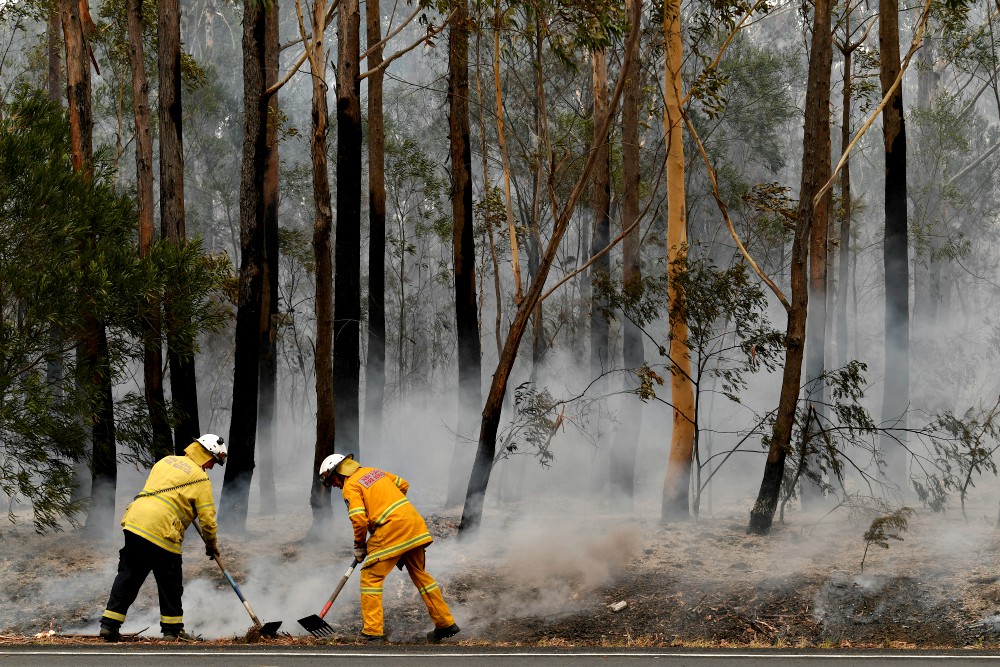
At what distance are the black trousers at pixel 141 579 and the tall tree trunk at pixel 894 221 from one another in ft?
Result: 36.8

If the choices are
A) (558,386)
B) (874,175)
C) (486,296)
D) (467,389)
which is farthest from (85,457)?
(874,175)

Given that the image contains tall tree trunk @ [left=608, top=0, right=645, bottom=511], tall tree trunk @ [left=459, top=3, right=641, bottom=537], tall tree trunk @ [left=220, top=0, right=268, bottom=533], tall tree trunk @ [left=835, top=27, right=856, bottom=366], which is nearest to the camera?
tall tree trunk @ [left=459, top=3, right=641, bottom=537]

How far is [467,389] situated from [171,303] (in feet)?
19.5

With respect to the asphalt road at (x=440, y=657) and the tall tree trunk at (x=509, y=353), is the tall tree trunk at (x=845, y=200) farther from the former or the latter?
the asphalt road at (x=440, y=657)

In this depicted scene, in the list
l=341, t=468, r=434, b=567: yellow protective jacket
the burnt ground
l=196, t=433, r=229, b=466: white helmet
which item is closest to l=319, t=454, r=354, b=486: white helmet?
l=341, t=468, r=434, b=567: yellow protective jacket

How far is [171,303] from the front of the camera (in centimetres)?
1380

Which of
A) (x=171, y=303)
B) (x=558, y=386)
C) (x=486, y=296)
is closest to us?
(x=171, y=303)

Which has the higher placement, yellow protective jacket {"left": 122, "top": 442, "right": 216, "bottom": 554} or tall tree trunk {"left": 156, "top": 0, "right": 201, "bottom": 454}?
tall tree trunk {"left": 156, "top": 0, "right": 201, "bottom": 454}

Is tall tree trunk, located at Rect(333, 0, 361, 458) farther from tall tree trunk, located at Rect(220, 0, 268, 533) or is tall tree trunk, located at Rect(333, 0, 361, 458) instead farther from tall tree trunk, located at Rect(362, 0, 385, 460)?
tall tree trunk, located at Rect(362, 0, 385, 460)

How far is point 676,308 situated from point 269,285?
23.1ft

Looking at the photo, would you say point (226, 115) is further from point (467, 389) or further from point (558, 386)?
point (467, 389)

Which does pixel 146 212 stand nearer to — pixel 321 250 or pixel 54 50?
pixel 321 250

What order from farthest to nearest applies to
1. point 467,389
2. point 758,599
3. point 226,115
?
point 226,115, point 467,389, point 758,599

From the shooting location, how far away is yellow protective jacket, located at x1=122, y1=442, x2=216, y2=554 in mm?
8719
